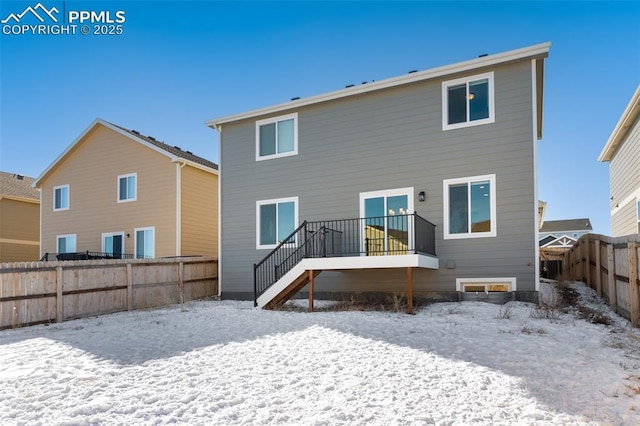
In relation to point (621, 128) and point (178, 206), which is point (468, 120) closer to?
point (621, 128)

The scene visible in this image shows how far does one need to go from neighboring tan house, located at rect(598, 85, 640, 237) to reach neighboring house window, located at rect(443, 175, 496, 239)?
628 centimetres

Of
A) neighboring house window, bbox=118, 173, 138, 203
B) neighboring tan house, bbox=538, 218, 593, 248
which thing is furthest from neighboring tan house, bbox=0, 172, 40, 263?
neighboring tan house, bbox=538, 218, 593, 248

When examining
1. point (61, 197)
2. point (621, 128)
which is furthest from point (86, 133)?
point (621, 128)

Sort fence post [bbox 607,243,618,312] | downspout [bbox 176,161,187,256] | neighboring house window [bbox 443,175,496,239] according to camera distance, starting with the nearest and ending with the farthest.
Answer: fence post [bbox 607,243,618,312], neighboring house window [bbox 443,175,496,239], downspout [bbox 176,161,187,256]

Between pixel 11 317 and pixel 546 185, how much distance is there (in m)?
21.7

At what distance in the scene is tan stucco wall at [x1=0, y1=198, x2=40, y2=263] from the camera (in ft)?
74.8

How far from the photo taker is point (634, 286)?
7.50 metres

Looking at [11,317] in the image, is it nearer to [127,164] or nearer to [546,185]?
[127,164]

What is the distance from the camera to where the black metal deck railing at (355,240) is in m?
10.7

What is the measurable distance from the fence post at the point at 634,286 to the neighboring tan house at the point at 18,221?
26142 mm

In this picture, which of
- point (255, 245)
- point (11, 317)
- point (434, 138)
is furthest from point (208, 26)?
point (11, 317)

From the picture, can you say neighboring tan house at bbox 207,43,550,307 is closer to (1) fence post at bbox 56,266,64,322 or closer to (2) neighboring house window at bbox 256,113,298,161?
(2) neighboring house window at bbox 256,113,298,161

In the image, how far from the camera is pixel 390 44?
52.0 ft

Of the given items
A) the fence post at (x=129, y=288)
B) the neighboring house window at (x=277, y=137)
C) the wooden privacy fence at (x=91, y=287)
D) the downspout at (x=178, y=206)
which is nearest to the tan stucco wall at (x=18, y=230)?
the downspout at (x=178, y=206)
